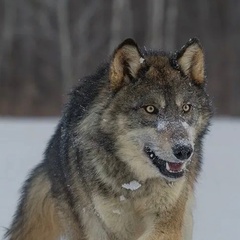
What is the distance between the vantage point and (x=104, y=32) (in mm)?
30578

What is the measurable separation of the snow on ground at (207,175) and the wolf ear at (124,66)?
1.76 m

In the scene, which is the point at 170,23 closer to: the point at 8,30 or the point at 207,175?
the point at 8,30

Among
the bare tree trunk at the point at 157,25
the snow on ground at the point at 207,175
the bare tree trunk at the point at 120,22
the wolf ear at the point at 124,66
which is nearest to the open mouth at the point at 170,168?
the wolf ear at the point at 124,66

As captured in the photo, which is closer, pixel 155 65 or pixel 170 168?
pixel 170 168

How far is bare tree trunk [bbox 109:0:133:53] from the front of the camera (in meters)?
28.3

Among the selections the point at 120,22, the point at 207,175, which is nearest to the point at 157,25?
the point at 120,22

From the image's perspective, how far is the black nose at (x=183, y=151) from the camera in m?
4.86

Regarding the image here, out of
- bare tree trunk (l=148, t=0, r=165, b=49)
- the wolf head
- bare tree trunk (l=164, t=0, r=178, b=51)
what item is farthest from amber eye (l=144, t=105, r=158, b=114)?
bare tree trunk (l=164, t=0, r=178, b=51)

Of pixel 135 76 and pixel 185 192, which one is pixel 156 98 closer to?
pixel 135 76

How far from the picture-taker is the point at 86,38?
3003 centimetres

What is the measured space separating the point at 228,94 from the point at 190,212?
22.8m

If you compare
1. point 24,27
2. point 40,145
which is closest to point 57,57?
point 24,27

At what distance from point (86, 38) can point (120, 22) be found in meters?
1.60

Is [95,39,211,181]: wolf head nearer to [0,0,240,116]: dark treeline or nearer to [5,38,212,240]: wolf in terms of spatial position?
[5,38,212,240]: wolf
